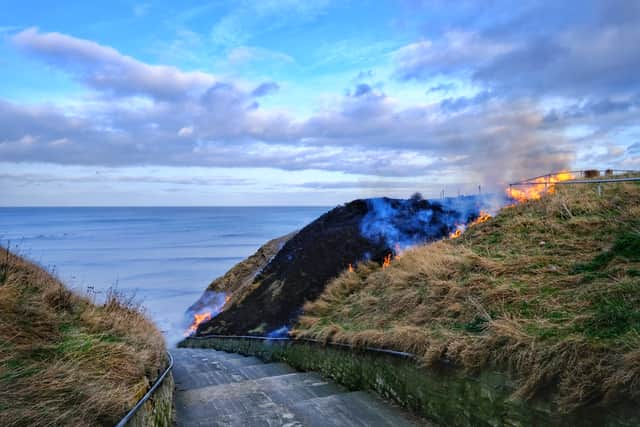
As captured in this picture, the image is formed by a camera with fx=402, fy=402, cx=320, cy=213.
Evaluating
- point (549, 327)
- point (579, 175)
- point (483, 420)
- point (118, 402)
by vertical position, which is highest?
point (579, 175)

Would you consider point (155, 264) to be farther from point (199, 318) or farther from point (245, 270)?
point (199, 318)

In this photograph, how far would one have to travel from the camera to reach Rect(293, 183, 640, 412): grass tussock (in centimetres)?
401

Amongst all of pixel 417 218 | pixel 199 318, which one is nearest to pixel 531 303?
pixel 417 218

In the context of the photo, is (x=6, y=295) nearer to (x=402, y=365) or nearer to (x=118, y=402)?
(x=118, y=402)

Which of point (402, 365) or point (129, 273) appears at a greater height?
point (402, 365)

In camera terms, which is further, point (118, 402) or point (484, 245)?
point (484, 245)

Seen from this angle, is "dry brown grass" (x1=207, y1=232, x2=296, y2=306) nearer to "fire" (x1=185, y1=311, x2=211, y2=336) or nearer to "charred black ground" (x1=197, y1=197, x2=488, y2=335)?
"fire" (x1=185, y1=311, x2=211, y2=336)

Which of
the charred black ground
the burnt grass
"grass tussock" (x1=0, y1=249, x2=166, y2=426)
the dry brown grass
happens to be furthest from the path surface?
the dry brown grass

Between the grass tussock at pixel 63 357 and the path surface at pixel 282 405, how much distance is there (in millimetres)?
926

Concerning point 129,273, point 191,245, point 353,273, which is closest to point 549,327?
point 353,273

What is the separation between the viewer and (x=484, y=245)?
9.43m

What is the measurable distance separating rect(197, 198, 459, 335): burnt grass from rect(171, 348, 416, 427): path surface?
672 cm

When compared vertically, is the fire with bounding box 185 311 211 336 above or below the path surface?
below

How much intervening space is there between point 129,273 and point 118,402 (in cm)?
4792
